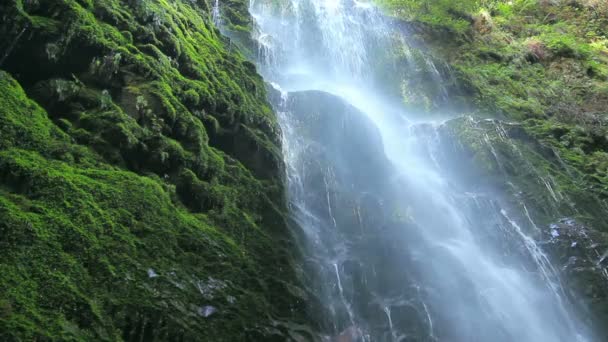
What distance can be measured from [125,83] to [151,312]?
4.83 meters

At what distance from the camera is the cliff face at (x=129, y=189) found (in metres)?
5.26

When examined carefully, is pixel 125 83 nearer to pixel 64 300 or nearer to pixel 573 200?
pixel 64 300

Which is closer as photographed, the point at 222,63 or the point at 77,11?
the point at 77,11

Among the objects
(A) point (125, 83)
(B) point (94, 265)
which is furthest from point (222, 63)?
(B) point (94, 265)

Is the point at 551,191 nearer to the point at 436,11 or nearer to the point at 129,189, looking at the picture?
the point at 129,189

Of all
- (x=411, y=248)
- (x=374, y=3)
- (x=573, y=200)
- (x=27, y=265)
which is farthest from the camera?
(x=374, y=3)

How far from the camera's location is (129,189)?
6988 mm

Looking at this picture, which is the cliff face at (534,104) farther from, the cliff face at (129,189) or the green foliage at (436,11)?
the cliff face at (129,189)

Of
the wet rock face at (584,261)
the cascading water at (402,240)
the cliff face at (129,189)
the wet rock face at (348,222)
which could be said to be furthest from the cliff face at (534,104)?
the cliff face at (129,189)

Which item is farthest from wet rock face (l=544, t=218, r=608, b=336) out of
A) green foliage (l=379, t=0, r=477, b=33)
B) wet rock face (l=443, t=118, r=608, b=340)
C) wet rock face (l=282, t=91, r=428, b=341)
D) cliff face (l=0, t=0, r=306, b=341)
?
green foliage (l=379, t=0, r=477, b=33)

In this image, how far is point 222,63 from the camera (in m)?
12.6

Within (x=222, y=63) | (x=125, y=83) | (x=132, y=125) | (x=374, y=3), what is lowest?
(x=132, y=125)

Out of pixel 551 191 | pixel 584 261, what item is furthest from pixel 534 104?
pixel 584 261

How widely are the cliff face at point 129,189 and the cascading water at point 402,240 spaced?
1649mm
